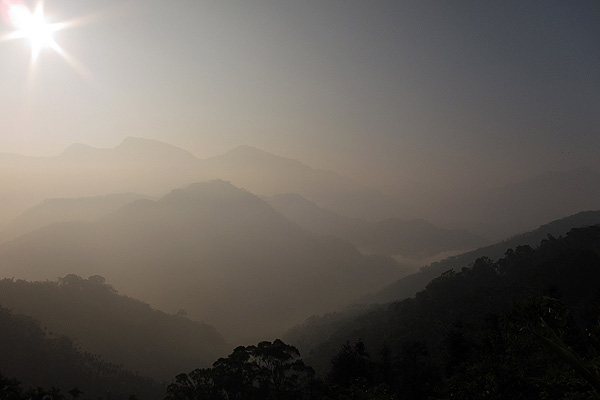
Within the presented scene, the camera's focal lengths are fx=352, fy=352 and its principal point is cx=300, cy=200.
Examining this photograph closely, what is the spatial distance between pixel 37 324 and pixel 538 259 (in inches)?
7628

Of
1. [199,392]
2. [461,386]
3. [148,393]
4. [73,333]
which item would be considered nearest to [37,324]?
[73,333]

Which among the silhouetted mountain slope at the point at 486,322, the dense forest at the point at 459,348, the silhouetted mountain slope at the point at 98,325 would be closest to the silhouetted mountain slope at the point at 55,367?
the dense forest at the point at 459,348

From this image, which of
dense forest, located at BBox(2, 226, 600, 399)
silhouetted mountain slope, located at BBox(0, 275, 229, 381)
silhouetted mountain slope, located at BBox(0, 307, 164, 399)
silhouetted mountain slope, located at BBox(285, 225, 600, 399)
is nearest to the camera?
dense forest, located at BBox(2, 226, 600, 399)

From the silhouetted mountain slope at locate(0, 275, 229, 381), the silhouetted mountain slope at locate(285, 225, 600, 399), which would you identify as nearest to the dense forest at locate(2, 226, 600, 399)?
the silhouetted mountain slope at locate(285, 225, 600, 399)

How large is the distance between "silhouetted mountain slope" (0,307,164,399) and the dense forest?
730 mm

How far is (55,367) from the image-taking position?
404 feet

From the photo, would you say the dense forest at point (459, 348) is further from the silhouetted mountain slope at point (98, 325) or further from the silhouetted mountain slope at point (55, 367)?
the silhouetted mountain slope at point (98, 325)

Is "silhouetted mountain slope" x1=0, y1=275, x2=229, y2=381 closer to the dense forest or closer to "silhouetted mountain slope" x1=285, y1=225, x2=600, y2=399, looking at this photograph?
the dense forest

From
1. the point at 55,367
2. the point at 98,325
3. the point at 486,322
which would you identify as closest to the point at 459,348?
the point at 486,322

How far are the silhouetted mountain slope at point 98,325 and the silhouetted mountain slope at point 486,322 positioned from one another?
257ft

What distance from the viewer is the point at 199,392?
1854 inches

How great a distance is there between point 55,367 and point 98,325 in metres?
56.5

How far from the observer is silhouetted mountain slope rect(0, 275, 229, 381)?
16350cm

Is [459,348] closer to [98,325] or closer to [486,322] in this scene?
[486,322]
